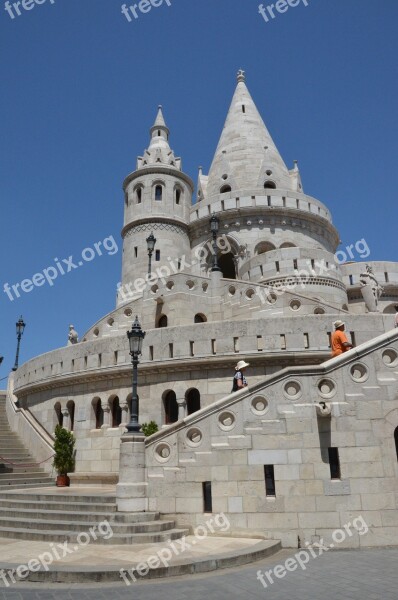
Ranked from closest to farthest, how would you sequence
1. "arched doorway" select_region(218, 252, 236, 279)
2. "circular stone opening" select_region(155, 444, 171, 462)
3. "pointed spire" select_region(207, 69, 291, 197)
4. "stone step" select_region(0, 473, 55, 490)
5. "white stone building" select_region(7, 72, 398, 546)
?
1. "white stone building" select_region(7, 72, 398, 546)
2. "circular stone opening" select_region(155, 444, 171, 462)
3. "stone step" select_region(0, 473, 55, 490)
4. "arched doorway" select_region(218, 252, 236, 279)
5. "pointed spire" select_region(207, 69, 291, 197)

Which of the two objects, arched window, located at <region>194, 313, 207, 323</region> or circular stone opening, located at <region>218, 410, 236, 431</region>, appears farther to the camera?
arched window, located at <region>194, 313, 207, 323</region>

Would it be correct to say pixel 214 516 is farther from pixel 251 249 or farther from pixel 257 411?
pixel 251 249

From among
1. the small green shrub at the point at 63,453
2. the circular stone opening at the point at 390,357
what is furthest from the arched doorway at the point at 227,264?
the circular stone opening at the point at 390,357

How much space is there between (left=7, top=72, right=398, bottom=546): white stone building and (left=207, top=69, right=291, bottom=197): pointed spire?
353 centimetres

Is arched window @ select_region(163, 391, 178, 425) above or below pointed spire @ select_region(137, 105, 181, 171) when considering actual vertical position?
below

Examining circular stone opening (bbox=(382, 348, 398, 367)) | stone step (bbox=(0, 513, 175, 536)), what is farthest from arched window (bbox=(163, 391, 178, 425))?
circular stone opening (bbox=(382, 348, 398, 367))

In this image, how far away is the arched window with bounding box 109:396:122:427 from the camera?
1645cm

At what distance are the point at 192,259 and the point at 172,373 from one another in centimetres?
1854

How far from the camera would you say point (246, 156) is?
36.4 m

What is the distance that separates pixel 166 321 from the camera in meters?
20.2

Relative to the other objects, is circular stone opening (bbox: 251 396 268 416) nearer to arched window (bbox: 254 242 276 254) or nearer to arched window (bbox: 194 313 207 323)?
arched window (bbox: 194 313 207 323)

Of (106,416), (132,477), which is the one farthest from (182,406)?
(132,477)

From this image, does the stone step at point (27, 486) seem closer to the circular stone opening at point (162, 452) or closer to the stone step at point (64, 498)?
the stone step at point (64, 498)
